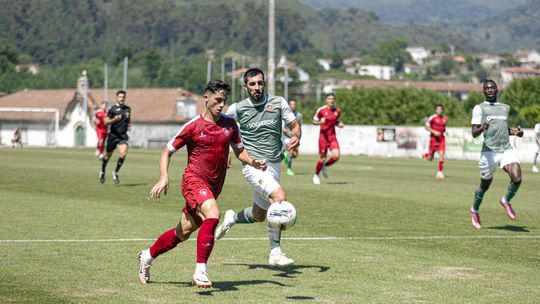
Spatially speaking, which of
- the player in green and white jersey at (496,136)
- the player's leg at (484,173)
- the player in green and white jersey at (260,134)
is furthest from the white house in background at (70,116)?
the player in green and white jersey at (260,134)

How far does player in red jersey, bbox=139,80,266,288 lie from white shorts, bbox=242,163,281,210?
1.22m

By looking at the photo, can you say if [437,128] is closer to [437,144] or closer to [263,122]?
[437,144]

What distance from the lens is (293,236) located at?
15.4m

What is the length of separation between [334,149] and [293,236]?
1279 centimetres

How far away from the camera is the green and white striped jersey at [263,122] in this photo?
12727 millimetres

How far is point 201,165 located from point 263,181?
1.54m

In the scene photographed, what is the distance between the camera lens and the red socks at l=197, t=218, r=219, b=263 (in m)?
10.3

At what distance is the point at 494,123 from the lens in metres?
16.8

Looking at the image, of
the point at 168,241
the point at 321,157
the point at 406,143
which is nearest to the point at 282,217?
the point at 168,241

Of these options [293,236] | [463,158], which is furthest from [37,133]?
[293,236]

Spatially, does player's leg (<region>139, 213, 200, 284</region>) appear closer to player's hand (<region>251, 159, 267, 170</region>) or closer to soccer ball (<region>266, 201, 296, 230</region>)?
soccer ball (<region>266, 201, 296, 230</region>)

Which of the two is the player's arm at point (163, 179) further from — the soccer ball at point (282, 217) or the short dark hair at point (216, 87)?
the soccer ball at point (282, 217)

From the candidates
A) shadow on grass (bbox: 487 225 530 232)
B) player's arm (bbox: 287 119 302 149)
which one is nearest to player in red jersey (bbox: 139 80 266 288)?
player's arm (bbox: 287 119 302 149)

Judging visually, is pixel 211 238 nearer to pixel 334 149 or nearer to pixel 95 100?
pixel 334 149
